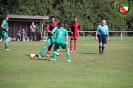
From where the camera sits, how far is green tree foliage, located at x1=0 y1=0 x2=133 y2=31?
61625 mm

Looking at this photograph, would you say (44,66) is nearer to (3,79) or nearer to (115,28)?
(3,79)

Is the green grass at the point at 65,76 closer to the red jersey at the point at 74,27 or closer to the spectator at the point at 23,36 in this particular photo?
the red jersey at the point at 74,27

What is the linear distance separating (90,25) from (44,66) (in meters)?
48.1

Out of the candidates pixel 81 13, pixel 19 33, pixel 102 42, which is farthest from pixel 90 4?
pixel 102 42

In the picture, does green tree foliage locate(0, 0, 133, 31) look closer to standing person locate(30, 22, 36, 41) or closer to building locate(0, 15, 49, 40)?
building locate(0, 15, 49, 40)

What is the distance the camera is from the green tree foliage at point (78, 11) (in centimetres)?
6162

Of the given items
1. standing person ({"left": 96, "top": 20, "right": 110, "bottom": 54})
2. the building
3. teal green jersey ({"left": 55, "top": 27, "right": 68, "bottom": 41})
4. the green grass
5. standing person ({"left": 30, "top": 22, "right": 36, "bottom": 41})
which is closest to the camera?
the green grass

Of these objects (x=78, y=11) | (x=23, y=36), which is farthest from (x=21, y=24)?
(x=78, y=11)

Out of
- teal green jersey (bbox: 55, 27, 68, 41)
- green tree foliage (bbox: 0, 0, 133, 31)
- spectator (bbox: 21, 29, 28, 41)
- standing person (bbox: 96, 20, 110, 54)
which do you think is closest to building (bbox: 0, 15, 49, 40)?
spectator (bbox: 21, 29, 28, 41)

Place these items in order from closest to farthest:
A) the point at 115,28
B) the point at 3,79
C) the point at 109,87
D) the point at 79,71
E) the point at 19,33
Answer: the point at 109,87 < the point at 3,79 < the point at 79,71 < the point at 19,33 < the point at 115,28

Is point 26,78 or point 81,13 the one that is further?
point 81,13

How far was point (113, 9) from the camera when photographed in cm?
6388

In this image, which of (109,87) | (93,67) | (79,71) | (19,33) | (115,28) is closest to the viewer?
(109,87)

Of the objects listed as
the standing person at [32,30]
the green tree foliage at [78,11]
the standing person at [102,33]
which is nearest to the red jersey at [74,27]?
the standing person at [102,33]
